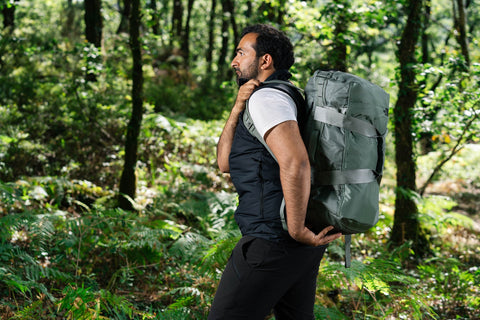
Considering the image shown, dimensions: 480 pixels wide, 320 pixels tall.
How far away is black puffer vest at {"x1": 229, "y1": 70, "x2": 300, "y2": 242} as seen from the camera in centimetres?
204

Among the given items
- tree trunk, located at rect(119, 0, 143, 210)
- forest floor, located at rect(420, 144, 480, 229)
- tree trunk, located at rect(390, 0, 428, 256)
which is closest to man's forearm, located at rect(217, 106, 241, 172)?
tree trunk, located at rect(119, 0, 143, 210)

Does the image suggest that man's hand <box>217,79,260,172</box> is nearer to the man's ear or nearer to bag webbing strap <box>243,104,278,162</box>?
the man's ear

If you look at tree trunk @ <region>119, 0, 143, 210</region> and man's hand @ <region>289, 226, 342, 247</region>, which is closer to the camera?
man's hand @ <region>289, 226, 342, 247</region>

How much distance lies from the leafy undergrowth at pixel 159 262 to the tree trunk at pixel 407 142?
0.84 feet

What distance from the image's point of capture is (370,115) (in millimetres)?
2014

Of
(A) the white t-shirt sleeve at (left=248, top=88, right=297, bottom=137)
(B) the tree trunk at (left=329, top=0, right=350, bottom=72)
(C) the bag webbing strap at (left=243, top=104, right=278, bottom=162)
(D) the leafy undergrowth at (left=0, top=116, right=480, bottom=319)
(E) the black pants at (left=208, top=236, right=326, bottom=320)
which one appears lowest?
(D) the leafy undergrowth at (left=0, top=116, right=480, bottom=319)

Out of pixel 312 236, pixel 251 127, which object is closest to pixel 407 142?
pixel 312 236

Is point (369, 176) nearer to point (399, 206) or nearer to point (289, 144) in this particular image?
point (289, 144)

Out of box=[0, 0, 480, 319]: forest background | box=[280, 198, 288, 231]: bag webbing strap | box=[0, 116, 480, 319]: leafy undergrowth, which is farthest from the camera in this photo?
box=[0, 0, 480, 319]: forest background

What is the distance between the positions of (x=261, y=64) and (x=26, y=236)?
4.02 m

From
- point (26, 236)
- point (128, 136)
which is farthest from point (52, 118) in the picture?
point (26, 236)

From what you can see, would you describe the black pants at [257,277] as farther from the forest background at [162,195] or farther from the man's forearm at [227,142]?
the forest background at [162,195]

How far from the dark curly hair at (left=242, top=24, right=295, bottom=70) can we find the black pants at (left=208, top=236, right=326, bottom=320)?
1.00 m

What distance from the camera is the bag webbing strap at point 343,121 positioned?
1965mm
